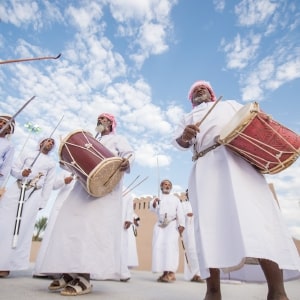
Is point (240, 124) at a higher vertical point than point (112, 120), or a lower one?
lower

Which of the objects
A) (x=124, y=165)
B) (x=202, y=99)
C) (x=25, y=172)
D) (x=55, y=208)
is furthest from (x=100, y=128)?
(x=55, y=208)

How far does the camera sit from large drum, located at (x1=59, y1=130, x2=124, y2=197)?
2771 millimetres

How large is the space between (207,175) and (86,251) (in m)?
1.31

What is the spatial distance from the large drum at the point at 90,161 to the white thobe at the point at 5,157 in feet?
5.00

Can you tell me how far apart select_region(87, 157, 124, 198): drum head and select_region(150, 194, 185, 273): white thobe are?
3.33 meters

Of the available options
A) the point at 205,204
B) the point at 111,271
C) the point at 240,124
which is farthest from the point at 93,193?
the point at 240,124

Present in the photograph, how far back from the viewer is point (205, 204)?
2326mm

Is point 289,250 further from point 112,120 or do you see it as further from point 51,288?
point 112,120

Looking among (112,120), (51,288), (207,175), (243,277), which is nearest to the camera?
(207,175)

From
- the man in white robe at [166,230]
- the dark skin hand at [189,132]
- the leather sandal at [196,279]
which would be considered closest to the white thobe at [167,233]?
the man in white robe at [166,230]

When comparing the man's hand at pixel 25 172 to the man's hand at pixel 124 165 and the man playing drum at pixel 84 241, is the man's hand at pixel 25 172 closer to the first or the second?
the man playing drum at pixel 84 241

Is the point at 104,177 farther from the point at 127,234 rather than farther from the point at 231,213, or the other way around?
the point at 127,234

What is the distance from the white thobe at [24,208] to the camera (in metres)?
4.24

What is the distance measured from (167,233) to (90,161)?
152 inches
